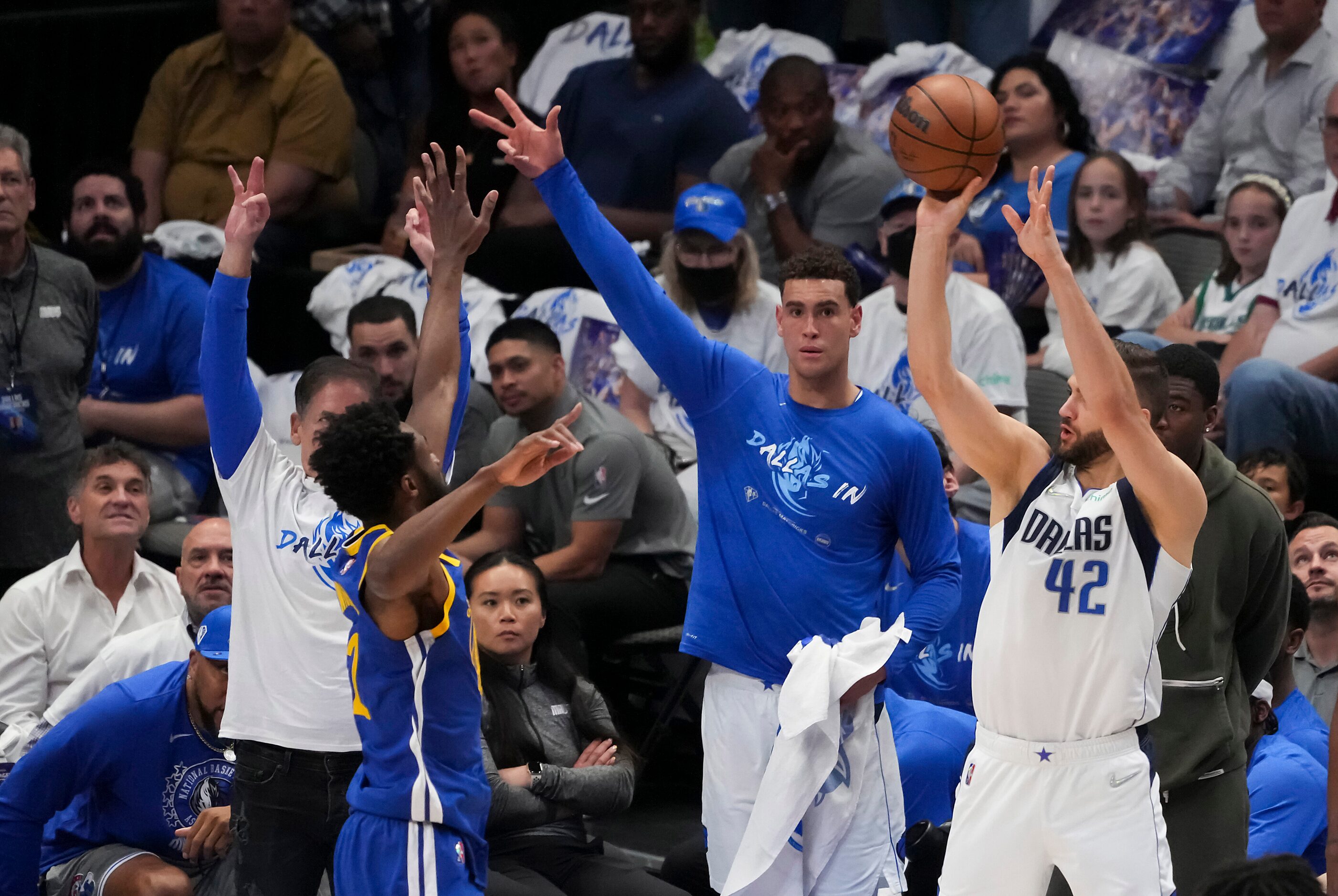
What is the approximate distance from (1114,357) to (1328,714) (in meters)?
2.65

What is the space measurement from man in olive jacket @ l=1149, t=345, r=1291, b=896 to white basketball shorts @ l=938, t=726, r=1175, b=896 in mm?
548

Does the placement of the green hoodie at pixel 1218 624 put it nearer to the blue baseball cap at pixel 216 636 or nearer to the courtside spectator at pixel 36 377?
the blue baseball cap at pixel 216 636

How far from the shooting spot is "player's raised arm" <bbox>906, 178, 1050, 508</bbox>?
428 centimetres

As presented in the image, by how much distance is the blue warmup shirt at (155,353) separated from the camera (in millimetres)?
7719

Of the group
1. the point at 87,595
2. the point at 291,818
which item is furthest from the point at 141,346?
the point at 291,818

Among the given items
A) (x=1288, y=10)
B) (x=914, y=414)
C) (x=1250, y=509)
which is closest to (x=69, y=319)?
(x=914, y=414)

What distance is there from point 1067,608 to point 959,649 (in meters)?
2.22

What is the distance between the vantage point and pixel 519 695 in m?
6.00

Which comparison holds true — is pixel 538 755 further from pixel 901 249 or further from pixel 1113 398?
pixel 901 249

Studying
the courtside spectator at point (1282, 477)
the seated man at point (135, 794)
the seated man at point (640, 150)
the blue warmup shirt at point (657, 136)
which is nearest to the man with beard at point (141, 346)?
the seated man at point (640, 150)

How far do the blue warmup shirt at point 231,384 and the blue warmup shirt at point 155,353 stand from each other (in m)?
3.03

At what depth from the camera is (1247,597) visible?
4.77 metres

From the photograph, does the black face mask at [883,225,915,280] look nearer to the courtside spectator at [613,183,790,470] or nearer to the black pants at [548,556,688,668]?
the courtside spectator at [613,183,790,470]

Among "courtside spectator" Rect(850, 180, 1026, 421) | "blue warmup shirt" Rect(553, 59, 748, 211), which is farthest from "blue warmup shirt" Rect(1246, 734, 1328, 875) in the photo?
"blue warmup shirt" Rect(553, 59, 748, 211)
